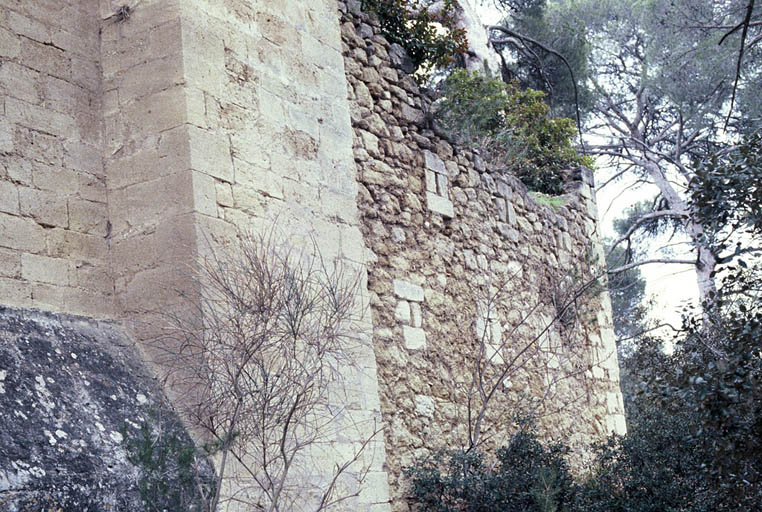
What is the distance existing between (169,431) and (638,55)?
15.2 metres

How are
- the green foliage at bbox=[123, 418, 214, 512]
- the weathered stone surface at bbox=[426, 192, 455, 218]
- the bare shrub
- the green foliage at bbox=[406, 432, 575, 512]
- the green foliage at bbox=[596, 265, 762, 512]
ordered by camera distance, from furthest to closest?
the weathered stone surface at bbox=[426, 192, 455, 218] < the green foliage at bbox=[406, 432, 575, 512] < the green foliage at bbox=[596, 265, 762, 512] < the bare shrub < the green foliage at bbox=[123, 418, 214, 512]

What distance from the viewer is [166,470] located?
3.90 m

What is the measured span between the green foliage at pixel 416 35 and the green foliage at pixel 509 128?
0.65 feet

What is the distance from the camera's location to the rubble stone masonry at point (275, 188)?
4477 millimetres

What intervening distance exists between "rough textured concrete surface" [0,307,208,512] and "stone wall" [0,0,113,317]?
0.61 ft

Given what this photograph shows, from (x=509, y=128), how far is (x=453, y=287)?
200cm

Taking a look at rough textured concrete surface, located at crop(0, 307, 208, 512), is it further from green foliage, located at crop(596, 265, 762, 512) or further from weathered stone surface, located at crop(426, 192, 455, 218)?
weathered stone surface, located at crop(426, 192, 455, 218)

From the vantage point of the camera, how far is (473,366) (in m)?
6.84

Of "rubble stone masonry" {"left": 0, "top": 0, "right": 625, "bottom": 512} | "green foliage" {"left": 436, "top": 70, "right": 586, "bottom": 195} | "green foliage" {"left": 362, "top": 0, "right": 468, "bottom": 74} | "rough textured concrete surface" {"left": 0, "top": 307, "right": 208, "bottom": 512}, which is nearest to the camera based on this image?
"rough textured concrete surface" {"left": 0, "top": 307, "right": 208, "bottom": 512}

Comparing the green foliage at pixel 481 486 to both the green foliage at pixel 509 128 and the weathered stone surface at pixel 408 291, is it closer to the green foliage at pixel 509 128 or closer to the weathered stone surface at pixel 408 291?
the weathered stone surface at pixel 408 291

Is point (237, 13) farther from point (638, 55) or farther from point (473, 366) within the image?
point (638, 55)

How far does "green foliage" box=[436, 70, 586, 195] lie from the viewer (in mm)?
7191

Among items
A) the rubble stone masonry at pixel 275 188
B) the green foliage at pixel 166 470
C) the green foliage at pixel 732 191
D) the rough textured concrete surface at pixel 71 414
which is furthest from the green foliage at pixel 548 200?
the green foliage at pixel 166 470

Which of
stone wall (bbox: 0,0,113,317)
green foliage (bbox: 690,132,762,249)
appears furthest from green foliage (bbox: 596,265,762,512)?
stone wall (bbox: 0,0,113,317)
